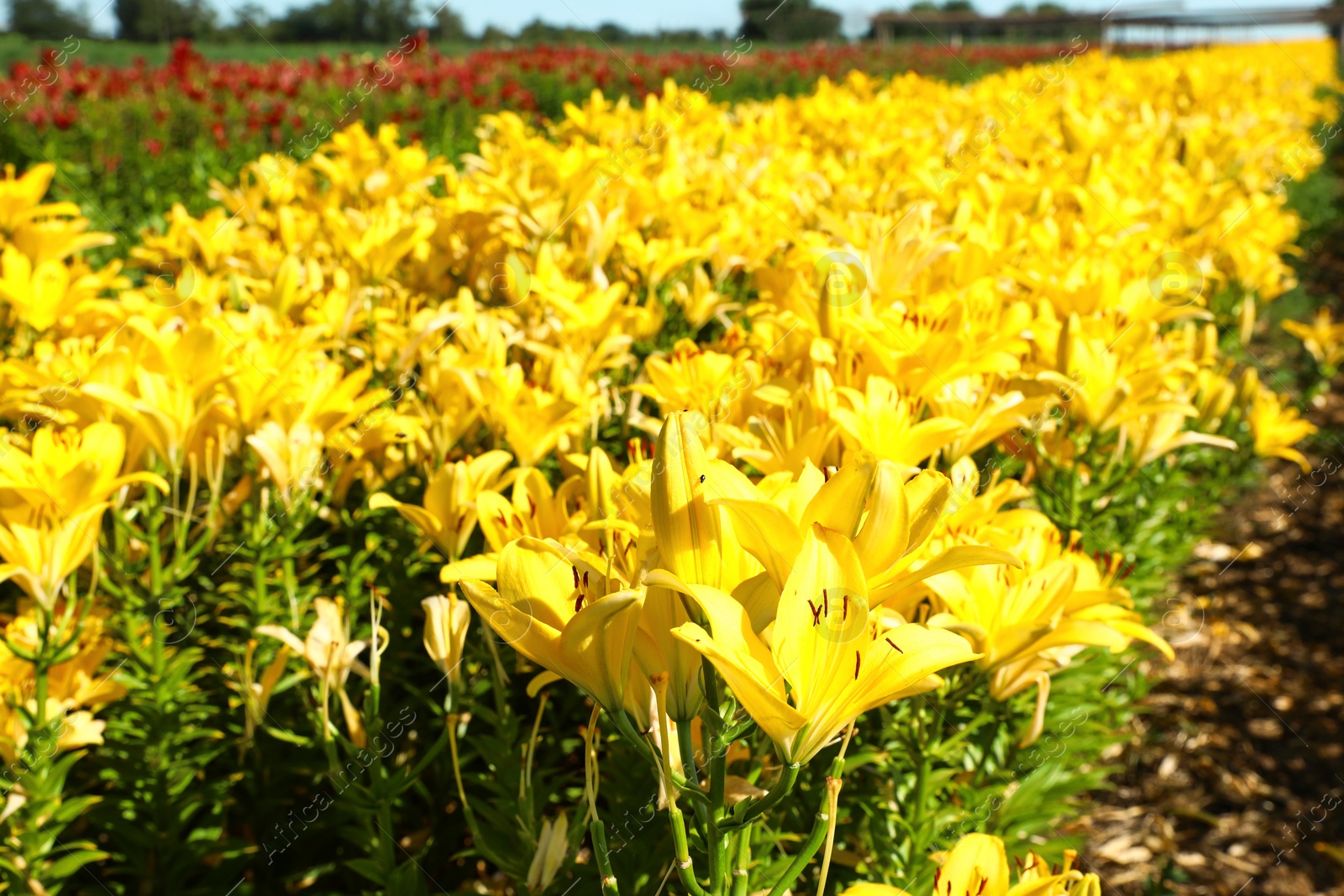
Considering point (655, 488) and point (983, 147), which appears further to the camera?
point (983, 147)

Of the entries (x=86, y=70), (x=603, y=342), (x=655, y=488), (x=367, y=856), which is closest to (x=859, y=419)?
(x=655, y=488)

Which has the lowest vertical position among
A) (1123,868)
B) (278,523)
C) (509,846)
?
(1123,868)

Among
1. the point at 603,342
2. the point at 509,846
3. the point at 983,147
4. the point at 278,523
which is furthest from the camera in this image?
the point at 983,147

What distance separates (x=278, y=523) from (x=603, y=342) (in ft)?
2.46

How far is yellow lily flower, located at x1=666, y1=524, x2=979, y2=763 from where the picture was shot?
2.92ft

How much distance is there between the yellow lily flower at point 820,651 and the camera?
2.92ft

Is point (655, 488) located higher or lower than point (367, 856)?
higher

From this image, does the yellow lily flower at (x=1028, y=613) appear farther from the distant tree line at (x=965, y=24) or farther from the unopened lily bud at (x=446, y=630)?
the distant tree line at (x=965, y=24)

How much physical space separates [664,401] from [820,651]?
101 centimetres

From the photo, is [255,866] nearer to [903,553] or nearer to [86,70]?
[903,553]

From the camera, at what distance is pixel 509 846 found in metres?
1.59

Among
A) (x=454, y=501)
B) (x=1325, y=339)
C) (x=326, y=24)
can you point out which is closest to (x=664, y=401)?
(x=454, y=501)

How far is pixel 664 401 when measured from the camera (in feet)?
6.11

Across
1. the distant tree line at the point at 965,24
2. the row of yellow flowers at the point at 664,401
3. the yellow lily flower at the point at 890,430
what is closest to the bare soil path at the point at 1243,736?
the row of yellow flowers at the point at 664,401
